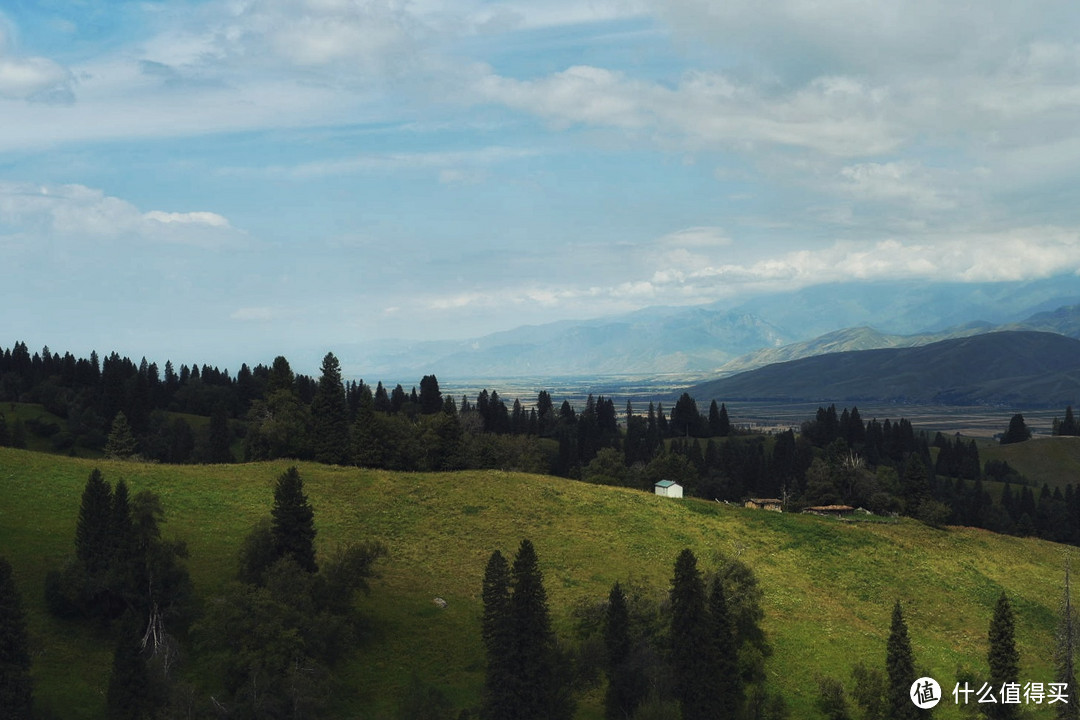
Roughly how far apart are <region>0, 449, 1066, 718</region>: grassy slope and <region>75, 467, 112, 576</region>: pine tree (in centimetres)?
455

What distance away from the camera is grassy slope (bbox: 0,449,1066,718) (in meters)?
61.1

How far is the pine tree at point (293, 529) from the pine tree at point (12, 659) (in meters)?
17.6

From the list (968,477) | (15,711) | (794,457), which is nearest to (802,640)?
(15,711)

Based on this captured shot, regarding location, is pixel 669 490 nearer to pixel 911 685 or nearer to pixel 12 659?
pixel 911 685

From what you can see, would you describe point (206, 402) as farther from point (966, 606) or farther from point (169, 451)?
point (966, 606)

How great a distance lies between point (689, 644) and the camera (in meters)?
56.1

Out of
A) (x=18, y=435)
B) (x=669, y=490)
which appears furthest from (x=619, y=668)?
(x=18, y=435)

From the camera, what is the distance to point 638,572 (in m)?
78.8

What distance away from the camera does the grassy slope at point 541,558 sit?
61.1 metres

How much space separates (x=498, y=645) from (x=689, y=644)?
12633 mm

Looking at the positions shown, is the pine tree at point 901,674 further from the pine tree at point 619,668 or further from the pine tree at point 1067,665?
the pine tree at point 619,668

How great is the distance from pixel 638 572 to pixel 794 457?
111314 mm

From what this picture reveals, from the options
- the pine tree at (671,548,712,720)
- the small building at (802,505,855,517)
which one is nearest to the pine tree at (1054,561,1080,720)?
the pine tree at (671,548,712,720)

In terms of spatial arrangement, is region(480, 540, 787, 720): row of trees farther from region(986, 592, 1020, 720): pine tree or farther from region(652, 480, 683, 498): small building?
region(652, 480, 683, 498): small building
